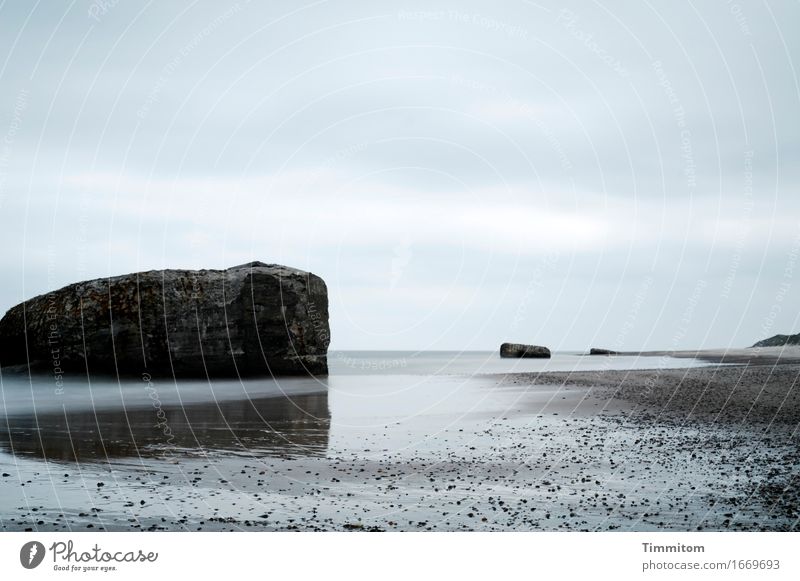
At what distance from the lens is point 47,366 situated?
41.3 meters

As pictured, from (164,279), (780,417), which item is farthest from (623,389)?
(164,279)

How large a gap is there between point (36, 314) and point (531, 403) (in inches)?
1216

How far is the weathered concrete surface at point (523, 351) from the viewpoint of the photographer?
105938mm

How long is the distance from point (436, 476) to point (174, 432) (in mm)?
9424

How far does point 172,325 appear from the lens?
41406 mm

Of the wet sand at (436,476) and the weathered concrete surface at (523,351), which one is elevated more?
the weathered concrete surface at (523,351)
